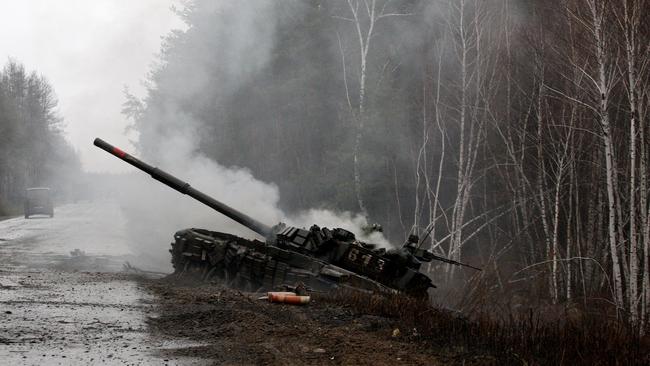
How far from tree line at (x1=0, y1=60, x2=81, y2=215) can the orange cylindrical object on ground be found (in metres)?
45.0

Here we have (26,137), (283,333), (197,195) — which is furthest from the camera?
(26,137)

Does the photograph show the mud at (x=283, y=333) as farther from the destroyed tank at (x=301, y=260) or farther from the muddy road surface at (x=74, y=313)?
the destroyed tank at (x=301, y=260)

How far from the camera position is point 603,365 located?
19.6 feet

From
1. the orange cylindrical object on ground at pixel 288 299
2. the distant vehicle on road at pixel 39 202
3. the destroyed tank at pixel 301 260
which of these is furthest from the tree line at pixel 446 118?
the distant vehicle on road at pixel 39 202

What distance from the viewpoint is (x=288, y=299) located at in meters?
9.37

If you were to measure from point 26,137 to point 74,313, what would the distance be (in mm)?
55658

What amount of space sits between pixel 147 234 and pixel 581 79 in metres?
16.9

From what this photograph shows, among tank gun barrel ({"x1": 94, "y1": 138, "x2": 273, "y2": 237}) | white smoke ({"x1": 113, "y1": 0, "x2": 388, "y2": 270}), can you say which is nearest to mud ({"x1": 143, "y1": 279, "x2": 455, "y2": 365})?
tank gun barrel ({"x1": 94, "y1": 138, "x2": 273, "y2": 237})

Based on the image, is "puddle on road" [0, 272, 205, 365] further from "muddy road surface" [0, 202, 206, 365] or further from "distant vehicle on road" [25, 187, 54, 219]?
"distant vehicle on road" [25, 187, 54, 219]

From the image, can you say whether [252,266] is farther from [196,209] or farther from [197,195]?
[196,209]

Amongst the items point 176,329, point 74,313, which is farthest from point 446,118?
point 74,313

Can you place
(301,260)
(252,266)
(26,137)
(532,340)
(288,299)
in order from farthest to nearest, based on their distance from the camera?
(26,137) < (252,266) < (301,260) < (288,299) < (532,340)

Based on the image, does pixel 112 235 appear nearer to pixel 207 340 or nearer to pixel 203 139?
pixel 203 139

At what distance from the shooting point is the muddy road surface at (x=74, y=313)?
627 centimetres
